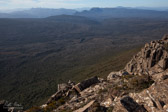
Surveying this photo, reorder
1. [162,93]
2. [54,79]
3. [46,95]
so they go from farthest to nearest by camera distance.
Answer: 1. [54,79]
2. [46,95]
3. [162,93]

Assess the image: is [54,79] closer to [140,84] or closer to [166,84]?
[140,84]

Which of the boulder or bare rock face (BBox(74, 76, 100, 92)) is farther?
bare rock face (BBox(74, 76, 100, 92))

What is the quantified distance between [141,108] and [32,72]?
5456cm

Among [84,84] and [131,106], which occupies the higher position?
[131,106]

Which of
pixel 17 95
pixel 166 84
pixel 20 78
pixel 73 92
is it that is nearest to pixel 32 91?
pixel 17 95

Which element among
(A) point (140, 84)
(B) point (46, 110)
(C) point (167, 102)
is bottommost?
(B) point (46, 110)

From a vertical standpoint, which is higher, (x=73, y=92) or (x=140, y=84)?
(x=140, y=84)

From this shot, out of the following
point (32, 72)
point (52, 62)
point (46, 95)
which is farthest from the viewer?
point (52, 62)

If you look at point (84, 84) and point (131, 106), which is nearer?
point (131, 106)

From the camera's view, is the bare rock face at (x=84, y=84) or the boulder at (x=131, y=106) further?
the bare rock face at (x=84, y=84)

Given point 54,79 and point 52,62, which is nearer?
point 54,79

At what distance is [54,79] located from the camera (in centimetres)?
4812

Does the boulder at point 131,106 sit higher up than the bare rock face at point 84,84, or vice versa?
A: the boulder at point 131,106

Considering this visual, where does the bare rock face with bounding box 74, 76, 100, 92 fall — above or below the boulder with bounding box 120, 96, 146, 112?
below
